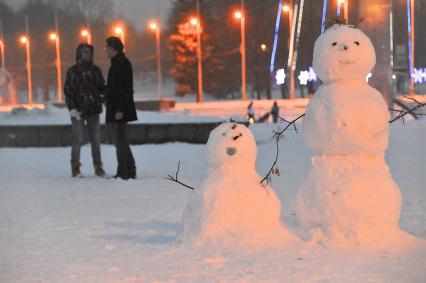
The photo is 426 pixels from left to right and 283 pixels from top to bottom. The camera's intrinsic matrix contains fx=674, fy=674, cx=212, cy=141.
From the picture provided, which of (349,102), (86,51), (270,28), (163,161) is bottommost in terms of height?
(163,161)

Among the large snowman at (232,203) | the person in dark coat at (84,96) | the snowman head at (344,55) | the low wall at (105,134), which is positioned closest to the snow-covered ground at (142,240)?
the large snowman at (232,203)

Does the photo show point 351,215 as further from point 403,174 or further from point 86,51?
point 86,51

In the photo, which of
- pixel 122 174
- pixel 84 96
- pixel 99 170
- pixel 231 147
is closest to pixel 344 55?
pixel 231 147

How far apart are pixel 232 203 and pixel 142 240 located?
871 millimetres

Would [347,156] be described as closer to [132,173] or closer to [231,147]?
[231,147]

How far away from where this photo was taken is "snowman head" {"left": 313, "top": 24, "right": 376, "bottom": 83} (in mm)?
4668

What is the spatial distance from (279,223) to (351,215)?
601 mm

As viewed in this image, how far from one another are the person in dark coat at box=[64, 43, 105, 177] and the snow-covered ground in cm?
60

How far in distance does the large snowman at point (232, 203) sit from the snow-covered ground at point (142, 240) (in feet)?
0.54

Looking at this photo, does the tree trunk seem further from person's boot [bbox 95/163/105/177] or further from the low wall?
person's boot [bbox 95/163/105/177]

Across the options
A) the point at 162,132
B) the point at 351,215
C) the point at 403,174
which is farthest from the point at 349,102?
the point at 162,132

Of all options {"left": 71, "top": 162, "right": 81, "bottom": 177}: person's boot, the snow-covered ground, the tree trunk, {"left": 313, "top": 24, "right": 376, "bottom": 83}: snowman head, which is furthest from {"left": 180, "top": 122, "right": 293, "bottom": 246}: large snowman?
the tree trunk

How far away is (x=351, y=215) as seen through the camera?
446 centimetres

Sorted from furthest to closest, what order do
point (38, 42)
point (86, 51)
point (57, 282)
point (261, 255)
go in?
point (38, 42) → point (86, 51) → point (261, 255) → point (57, 282)
